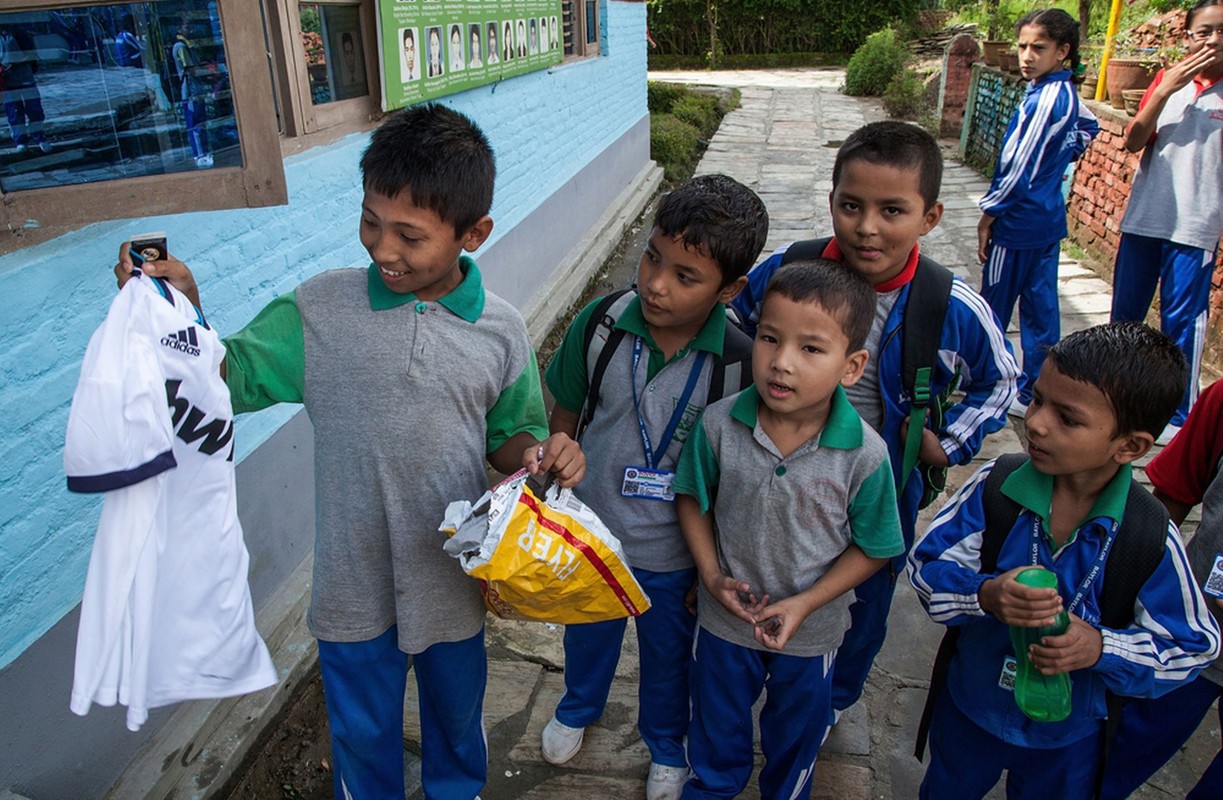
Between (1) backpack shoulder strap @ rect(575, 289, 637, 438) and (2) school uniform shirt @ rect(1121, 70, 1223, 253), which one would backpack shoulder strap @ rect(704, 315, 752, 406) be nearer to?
(1) backpack shoulder strap @ rect(575, 289, 637, 438)

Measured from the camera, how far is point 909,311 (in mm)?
2119

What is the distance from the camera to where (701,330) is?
209cm

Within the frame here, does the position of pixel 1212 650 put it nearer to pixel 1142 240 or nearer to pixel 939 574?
pixel 939 574

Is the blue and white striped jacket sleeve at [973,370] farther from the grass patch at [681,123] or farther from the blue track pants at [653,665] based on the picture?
the grass patch at [681,123]

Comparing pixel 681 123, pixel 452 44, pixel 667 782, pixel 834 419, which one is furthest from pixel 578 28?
pixel 667 782

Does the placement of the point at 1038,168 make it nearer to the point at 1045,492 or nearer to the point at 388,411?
the point at 1045,492

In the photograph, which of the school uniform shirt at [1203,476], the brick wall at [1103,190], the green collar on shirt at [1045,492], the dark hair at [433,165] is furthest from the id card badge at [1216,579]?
the brick wall at [1103,190]

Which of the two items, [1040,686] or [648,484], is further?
[648,484]

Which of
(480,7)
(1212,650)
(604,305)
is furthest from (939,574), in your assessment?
(480,7)

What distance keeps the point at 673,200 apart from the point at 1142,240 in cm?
332

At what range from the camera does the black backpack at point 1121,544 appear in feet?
5.54

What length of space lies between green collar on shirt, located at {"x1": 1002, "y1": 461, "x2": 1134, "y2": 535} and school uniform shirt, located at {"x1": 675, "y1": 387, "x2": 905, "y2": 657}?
0.25 m

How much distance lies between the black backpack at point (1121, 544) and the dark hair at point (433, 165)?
3.91 feet

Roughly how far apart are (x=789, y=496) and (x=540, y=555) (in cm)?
56
